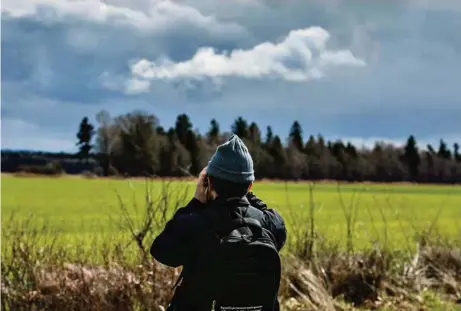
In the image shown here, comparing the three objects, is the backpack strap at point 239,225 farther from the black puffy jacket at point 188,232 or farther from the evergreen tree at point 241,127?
the evergreen tree at point 241,127

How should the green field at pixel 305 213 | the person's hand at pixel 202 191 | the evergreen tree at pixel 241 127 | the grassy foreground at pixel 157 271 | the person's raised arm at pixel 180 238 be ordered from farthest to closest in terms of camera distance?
the evergreen tree at pixel 241 127, the green field at pixel 305 213, the grassy foreground at pixel 157 271, the person's hand at pixel 202 191, the person's raised arm at pixel 180 238

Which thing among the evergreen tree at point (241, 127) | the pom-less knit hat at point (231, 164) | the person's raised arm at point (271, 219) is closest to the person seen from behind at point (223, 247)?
the pom-less knit hat at point (231, 164)

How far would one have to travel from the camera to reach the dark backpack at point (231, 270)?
3.61m

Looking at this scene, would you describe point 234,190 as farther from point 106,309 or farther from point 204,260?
point 106,309

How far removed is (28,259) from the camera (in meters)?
6.61

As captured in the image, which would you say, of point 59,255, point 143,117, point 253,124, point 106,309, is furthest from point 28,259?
point 253,124

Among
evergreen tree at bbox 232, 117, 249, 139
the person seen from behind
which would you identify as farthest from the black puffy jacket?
evergreen tree at bbox 232, 117, 249, 139

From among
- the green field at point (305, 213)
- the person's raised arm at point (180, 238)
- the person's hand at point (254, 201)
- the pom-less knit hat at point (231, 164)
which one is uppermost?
the pom-less knit hat at point (231, 164)

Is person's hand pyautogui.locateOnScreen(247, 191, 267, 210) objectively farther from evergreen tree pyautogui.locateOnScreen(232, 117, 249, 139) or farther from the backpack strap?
evergreen tree pyautogui.locateOnScreen(232, 117, 249, 139)

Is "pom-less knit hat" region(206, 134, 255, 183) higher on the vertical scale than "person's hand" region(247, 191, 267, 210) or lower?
higher

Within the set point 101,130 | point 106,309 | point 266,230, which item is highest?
point 101,130

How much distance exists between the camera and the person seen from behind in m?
3.61

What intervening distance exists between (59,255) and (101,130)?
45.8m

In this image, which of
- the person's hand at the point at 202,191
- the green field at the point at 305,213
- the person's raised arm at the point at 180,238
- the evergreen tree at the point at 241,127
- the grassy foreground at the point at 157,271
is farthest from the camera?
the evergreen tree at the point at 241,127
